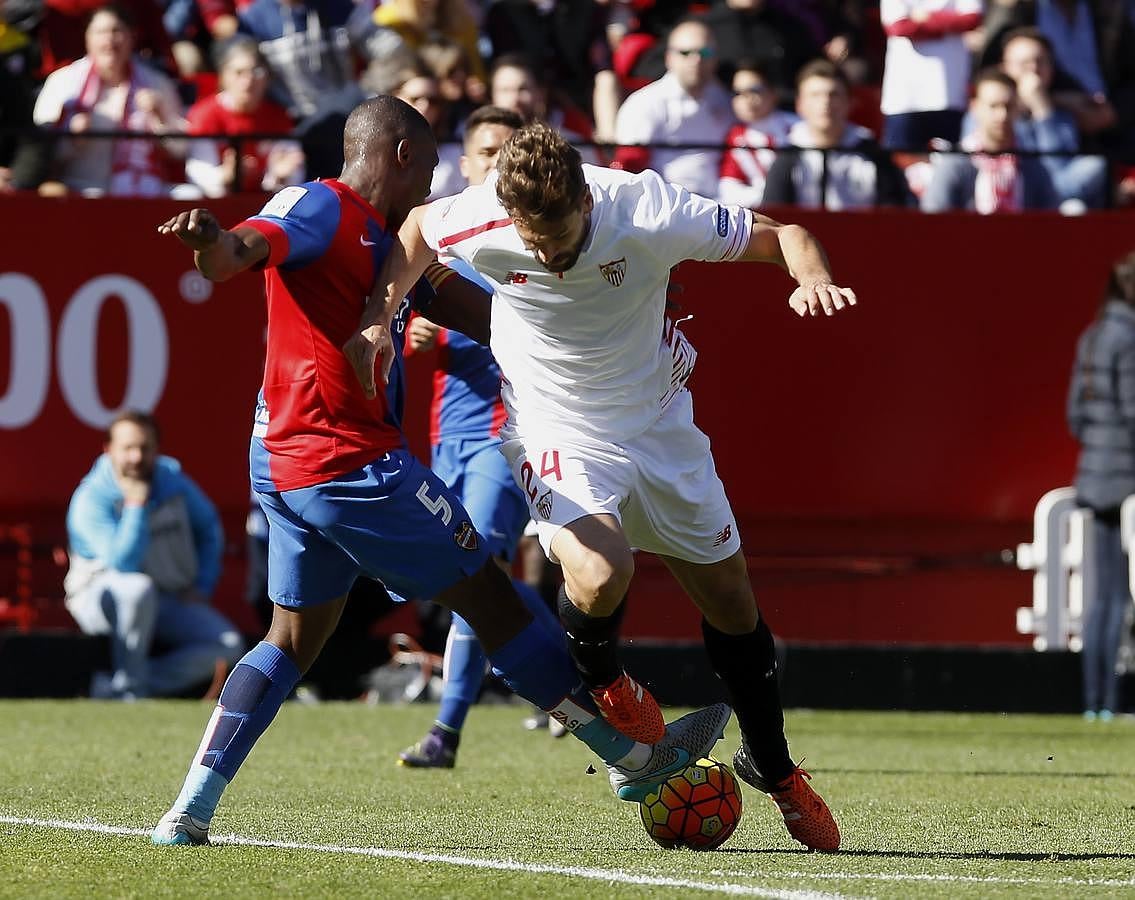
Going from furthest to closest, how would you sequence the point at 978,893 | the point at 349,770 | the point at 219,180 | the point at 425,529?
the point at 219,180 → the point at 349,770 → the point at 425,529 → the point at 978,893

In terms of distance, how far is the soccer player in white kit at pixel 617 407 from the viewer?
6156 millimetres

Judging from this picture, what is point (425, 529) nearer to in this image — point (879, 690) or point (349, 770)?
point (349, 770)

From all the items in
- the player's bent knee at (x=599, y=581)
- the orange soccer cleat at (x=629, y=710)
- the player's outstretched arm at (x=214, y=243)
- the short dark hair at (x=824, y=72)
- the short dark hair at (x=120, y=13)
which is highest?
the player's outstretched arm at (x=214, y=243)

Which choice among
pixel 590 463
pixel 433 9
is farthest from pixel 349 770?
pixel 433 9

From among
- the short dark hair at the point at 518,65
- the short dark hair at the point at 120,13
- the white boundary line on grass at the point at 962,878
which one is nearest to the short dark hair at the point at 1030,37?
the short dark hair at the point at 518,65

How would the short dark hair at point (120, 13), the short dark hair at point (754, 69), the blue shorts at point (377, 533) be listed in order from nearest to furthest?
the blue shorts at point (377, 533)
the short dark hair at point (120, 13)
the short dark hair at point (754, 69)

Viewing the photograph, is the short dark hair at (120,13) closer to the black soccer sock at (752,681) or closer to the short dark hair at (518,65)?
the short dark hair at (518,65)

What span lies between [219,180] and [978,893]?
863cm

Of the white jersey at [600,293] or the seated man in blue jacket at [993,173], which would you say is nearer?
the white jersey at [600,293]

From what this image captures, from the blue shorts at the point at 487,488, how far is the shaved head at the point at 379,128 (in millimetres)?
3055

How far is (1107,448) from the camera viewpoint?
12773 millimetres

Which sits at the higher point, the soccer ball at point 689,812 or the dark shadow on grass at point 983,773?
the soccer ball at point 689,812

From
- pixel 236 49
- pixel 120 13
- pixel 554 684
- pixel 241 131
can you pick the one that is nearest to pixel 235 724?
pixel 554 684

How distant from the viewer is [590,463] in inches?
249
